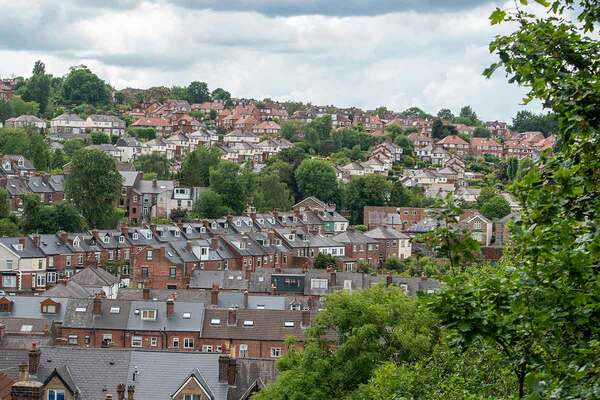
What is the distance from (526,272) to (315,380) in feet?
76.2

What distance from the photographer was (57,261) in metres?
85.0

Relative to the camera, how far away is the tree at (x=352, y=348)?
116 ft

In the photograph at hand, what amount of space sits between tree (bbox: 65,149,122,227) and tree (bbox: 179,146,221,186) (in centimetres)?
2475

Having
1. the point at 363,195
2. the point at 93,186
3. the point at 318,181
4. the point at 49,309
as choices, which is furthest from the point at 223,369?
the point at 318,181

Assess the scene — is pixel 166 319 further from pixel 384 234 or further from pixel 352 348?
pixel 384 234

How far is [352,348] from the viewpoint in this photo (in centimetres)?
3625

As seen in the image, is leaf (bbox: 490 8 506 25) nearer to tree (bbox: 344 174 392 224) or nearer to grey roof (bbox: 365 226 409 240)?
grey roof (bbox: 365 226 409 240)

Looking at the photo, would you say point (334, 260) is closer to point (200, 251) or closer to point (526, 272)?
point (200, 251)

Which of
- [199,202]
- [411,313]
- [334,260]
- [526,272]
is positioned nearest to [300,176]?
[199,202]

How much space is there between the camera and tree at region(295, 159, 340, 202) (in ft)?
449

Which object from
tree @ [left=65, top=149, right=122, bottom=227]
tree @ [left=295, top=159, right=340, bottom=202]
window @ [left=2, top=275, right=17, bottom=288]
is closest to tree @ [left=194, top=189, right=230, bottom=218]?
tree @ [left=65, top=149, right=122, bottom=227]

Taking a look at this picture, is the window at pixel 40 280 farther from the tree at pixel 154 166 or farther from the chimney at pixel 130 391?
the tree at pixel 154 166

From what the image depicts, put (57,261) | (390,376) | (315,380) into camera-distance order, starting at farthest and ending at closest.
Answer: (57,261) → (315,380) → (390,376)

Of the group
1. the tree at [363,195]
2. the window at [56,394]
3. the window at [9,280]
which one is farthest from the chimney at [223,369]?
the tree at [363,195]
